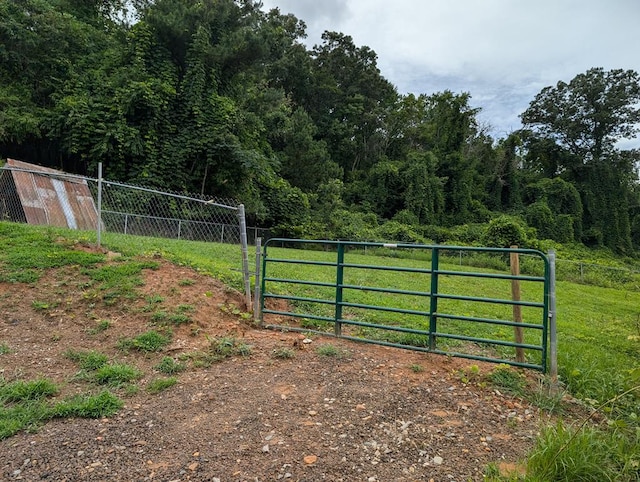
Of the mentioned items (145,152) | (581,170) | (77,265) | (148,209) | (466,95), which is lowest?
(77,265)

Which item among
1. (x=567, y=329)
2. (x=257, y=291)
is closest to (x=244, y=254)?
(x=257, y=291)

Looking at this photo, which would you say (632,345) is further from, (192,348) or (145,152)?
(145,152)

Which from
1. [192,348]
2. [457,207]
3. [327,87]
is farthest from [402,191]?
[192,348]

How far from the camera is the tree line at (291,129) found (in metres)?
16.3

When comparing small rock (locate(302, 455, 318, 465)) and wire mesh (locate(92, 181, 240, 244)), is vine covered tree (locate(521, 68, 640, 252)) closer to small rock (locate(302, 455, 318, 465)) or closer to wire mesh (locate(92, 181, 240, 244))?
wire mesh (locate(92, 181, 240, 244))

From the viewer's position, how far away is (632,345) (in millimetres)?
5336

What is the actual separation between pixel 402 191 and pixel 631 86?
23.6m

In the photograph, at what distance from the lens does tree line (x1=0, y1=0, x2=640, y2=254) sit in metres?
16.3

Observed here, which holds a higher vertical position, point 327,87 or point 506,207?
point 327,87

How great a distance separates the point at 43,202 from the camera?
10641mm

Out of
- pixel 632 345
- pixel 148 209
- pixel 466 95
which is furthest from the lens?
pixel 466 95

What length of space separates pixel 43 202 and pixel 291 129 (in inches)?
725

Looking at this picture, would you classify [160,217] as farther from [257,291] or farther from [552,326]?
[552,326]

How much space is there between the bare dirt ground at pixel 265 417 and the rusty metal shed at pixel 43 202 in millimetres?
7007
